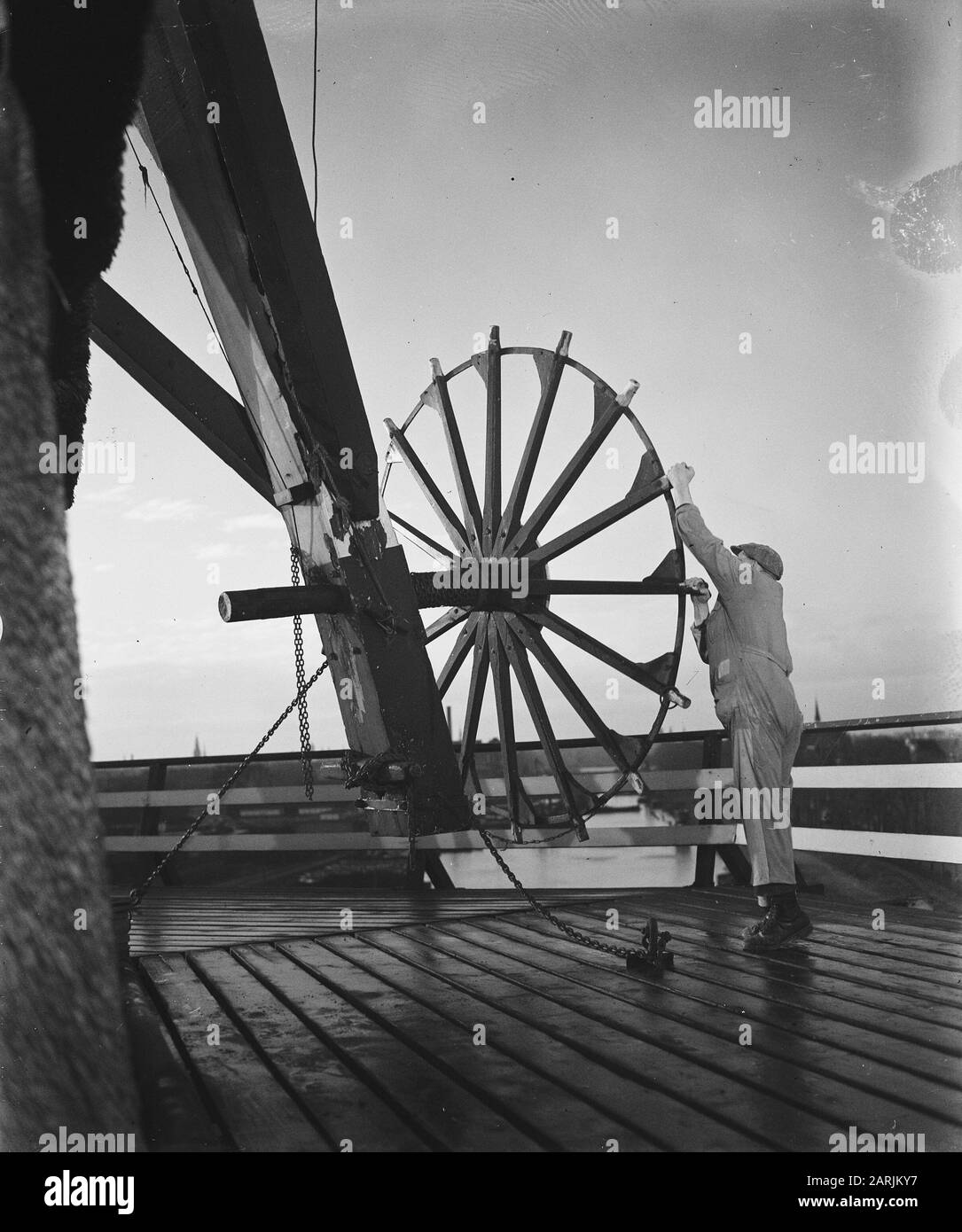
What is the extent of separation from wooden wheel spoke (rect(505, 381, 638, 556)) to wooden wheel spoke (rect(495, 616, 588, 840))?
0.54 metres

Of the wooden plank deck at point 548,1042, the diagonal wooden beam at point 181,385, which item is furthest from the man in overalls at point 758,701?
the diagonal wooden beam at point 181,385

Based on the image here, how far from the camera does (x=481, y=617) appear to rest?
7.09 m

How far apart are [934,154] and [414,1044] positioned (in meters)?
3.13

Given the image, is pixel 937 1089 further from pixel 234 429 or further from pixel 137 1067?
pixel 234 429

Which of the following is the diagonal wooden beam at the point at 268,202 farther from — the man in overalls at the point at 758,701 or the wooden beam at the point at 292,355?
the man in overalls at the point at 758,701

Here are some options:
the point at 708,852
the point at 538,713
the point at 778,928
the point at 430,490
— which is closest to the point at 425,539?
the point at 430,490

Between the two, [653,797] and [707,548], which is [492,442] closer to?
[653,797]

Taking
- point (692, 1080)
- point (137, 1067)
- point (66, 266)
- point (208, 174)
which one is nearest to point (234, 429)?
point (208, 174)

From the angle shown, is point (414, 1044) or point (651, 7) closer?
point (414, 1044)

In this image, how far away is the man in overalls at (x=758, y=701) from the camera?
4359 mm

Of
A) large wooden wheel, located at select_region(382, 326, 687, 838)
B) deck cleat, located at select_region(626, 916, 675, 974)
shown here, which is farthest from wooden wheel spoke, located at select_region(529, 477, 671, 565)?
deck cleat, located at select_region(626, 916, 675, 974)

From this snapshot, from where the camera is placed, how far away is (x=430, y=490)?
771 cm

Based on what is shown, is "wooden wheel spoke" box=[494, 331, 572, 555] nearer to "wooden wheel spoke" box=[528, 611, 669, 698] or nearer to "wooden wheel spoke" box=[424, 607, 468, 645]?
"wooden wheel spoke" box=[424, 607, 468, 645]

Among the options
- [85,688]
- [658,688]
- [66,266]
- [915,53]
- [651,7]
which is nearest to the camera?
[85,688]
